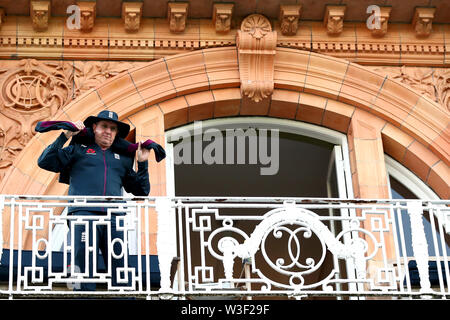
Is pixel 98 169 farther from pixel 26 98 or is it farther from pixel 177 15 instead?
pixel 177 15

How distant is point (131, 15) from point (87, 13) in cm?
51

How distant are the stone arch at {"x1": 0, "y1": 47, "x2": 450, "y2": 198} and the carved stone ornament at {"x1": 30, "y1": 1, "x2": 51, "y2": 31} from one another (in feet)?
3.51

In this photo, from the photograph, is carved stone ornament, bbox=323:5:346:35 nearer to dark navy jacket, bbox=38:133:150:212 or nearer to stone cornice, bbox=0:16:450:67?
stone cornice, bbox=0:16:450:67

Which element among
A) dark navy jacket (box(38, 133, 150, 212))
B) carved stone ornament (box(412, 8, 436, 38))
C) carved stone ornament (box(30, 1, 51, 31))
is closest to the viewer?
dark navy jacket (box(38, 133, 150, 212))

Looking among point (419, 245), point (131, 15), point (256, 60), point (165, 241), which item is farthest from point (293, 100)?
point (165, 241)

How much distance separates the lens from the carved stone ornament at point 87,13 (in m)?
12.5

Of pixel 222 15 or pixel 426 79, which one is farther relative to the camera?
pixel 426 79

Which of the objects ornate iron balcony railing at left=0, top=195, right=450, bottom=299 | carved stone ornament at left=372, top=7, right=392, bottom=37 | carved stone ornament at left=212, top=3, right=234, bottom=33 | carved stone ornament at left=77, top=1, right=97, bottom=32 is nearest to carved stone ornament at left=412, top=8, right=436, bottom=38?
carved stone ornament at left=372, top=7, right=392, bottom=37

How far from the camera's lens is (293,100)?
12672 mm

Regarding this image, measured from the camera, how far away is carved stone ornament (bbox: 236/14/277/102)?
41.2 ft

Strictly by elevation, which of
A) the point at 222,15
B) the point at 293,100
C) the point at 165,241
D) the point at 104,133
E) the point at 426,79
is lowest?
the point at 165,241
